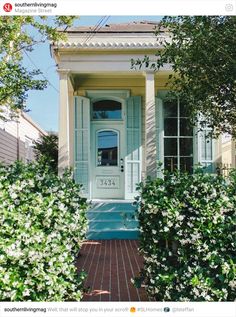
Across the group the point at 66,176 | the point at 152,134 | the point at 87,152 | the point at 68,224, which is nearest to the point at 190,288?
the point at 68,224

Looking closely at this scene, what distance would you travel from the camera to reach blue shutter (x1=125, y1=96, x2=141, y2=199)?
7402 millimetres

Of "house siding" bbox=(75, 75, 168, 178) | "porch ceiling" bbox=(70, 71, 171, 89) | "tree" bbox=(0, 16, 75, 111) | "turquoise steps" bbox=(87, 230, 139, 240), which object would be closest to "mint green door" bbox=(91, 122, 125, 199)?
"house siding" bbox=(75, 75, 168, 178)

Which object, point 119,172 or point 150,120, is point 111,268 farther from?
point 119,172

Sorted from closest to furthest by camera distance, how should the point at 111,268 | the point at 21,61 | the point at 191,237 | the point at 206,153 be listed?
1. the point at 191,237
2. the point at 111,268
3. the point at 21,61
4. the point at 206,153

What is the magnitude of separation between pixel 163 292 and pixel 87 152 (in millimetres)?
5047

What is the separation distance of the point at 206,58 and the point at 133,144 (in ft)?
13.9

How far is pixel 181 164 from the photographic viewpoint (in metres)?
7.48

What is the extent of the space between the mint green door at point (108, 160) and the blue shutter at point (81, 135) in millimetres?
305

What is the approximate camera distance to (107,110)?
7.73 meters

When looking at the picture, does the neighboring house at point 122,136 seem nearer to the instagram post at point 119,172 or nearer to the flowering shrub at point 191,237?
the instagram post at point 119,172

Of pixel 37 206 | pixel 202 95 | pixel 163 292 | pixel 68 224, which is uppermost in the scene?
pixel 202 95

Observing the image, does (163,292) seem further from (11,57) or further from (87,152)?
(87,152)

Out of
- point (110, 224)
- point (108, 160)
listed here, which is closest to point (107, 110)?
point (108, 160)
